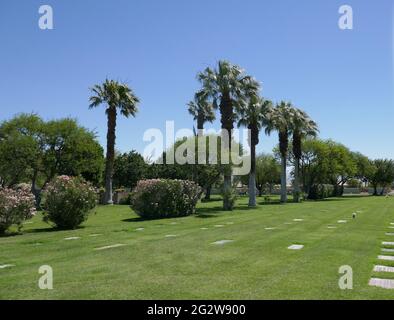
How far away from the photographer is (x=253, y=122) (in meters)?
40.8

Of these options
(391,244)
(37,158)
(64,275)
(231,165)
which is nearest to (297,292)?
(64,275)

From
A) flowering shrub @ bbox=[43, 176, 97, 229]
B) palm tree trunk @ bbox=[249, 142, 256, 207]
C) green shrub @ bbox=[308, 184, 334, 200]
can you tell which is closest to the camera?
flowering shrub @ bbox=[43, 176, 97, 229]

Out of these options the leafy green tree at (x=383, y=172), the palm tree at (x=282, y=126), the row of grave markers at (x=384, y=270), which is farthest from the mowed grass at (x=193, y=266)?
the leafy green tree at (x=383, y=172)

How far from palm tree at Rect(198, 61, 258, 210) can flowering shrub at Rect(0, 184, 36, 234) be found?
18343 millimetres

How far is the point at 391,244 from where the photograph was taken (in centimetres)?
1292

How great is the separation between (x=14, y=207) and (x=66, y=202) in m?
2.60

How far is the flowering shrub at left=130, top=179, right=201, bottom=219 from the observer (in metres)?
24.3

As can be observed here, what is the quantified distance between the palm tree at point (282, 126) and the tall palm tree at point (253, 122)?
171 cm

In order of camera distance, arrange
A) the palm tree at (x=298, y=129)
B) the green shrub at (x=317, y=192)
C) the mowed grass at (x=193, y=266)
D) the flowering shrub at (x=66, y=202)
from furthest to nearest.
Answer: the green shrub at (x=317, y=192) → the palm tree at (x=298, y=129) → the flowering shrub at (x=66, y=202) → the mowed grass at (x=193, y=266)

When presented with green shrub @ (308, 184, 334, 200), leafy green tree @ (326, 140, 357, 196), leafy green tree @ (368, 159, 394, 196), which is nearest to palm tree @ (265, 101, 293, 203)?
green shrub @ (308, 184, 334, 200)

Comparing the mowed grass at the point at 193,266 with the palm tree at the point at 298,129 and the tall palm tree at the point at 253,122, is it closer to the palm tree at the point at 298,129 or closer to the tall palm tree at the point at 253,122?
the tall palm tree at the point at 253,122

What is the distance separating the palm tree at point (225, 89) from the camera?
112 ft

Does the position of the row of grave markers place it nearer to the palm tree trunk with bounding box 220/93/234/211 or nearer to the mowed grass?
the mowed grass
